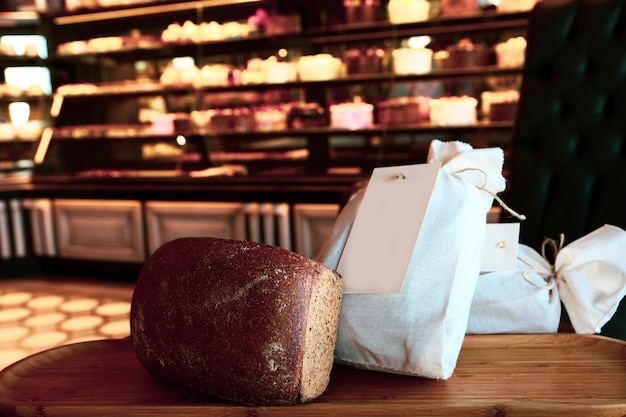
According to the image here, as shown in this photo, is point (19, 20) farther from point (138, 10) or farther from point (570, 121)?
point (570, 121)

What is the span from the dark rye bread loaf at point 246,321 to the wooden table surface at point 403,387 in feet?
0.07

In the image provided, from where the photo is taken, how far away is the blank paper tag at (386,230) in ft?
2.11

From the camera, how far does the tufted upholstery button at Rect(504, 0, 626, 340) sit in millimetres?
1250

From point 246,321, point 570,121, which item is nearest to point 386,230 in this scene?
point 246,321

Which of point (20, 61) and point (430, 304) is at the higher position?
point (20, 61)

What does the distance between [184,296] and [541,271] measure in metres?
0.48

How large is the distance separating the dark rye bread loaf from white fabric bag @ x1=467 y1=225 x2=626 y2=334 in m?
0.27

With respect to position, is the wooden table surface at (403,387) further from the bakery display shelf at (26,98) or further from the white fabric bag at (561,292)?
the bakery display shelf at (26,98)

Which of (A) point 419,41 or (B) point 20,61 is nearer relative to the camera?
(A) point 419,41

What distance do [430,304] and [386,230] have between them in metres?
0.10

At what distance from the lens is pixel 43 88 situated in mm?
4945

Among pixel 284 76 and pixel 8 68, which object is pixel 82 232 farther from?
pixel 284 76

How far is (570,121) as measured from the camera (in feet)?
4.30

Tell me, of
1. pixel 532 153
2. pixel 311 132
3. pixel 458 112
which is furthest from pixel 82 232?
pixel 532 153
